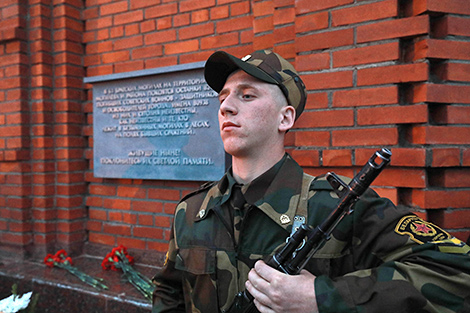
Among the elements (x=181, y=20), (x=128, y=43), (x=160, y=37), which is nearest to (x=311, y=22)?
(x=181, y=20)

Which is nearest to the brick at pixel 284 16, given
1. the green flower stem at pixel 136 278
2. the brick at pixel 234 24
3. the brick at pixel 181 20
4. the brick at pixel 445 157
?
the brick at pixel 234 24

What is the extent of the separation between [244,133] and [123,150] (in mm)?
2195

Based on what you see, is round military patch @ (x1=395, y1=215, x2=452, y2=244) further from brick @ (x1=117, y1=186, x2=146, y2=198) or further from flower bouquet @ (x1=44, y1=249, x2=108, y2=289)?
brick @ (x1=117, y1=186, x2=146, y2=198)

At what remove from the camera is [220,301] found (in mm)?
1319

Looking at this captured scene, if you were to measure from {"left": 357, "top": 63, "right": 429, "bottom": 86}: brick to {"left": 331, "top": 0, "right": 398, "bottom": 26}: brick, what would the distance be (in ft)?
0.91

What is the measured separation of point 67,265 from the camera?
3.21 m

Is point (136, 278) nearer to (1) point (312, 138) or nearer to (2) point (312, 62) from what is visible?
(1) point (312, 138)

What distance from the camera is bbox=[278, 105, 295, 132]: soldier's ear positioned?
1.41m

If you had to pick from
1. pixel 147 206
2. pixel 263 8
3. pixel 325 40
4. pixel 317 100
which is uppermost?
pixel 263 8

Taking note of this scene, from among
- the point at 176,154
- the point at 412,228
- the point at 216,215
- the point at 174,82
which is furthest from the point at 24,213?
the point at 412,228

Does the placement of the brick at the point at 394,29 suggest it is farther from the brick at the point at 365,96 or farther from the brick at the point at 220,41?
the brick at the point at 220,41

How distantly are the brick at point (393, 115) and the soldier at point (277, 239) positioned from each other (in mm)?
765

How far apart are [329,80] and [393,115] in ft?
1.34

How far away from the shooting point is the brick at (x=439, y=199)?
6.43 ft
